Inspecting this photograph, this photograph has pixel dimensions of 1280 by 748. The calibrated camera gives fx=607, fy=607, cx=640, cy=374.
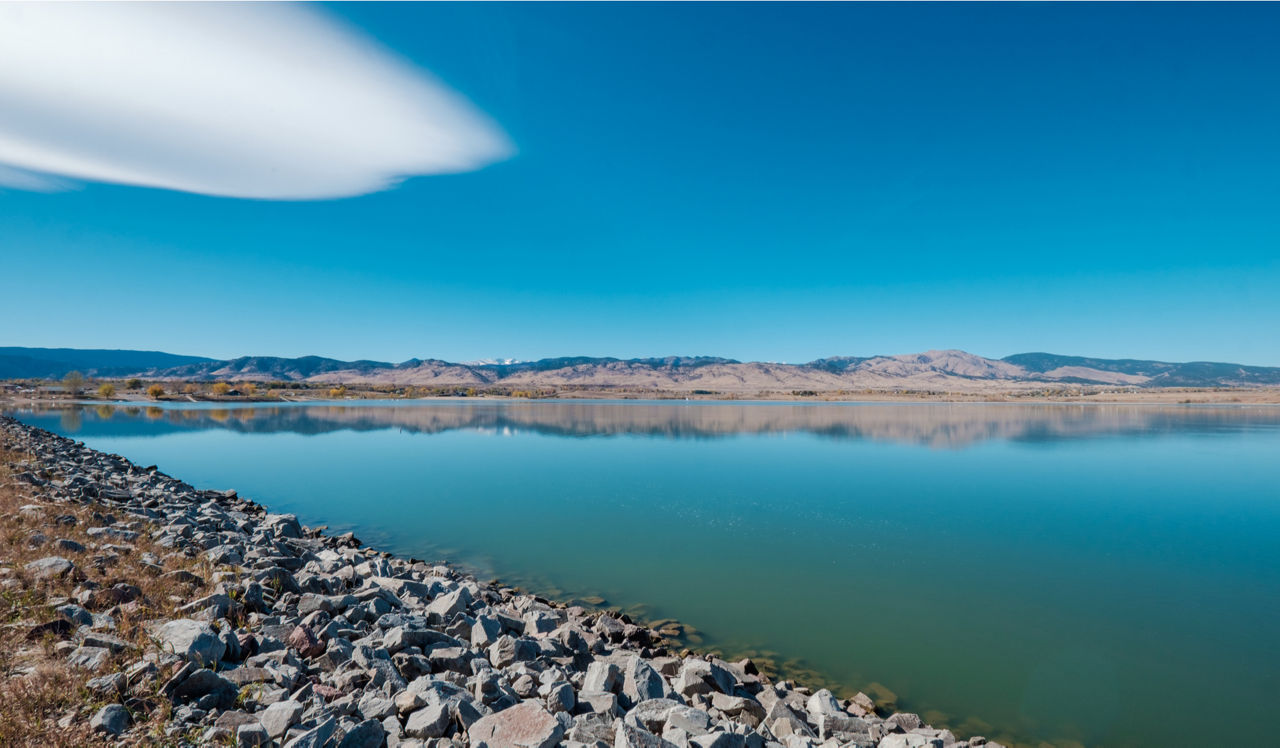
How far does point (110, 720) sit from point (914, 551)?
485 inches

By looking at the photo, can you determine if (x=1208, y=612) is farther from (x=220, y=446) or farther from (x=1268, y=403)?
(x=1268, y=403)

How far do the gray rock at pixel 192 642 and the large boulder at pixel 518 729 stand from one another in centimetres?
219

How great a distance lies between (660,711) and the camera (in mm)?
4625

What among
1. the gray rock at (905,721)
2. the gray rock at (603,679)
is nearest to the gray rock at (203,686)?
the gray rock at (603,679)

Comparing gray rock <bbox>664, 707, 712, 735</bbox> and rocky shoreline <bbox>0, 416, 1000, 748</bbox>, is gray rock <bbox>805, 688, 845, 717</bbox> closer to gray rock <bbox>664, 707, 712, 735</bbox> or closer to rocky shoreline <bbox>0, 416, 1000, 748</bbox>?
rocky shoreline <bbox>0, 416, 1000, 748</bbox>

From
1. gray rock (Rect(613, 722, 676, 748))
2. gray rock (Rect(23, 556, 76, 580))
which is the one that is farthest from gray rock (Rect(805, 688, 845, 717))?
gray rock (Rect(23, 556, 76, 580))

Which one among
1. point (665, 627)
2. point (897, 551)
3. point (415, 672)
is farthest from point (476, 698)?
point (897, 551)

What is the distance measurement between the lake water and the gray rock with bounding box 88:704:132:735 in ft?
20.6

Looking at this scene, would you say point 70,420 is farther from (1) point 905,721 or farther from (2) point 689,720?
(1) point 905,721

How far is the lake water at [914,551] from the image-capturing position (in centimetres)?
698

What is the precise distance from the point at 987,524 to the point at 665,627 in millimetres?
10198

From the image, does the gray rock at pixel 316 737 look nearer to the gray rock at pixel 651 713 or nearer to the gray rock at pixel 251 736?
the gray rock at pixel 251 736

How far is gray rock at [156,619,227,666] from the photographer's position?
4527mm

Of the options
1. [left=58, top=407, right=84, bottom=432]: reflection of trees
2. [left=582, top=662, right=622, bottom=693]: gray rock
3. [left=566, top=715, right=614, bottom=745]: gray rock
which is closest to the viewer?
[left=566, top=715, right=614, bottom=745]: gray rock
